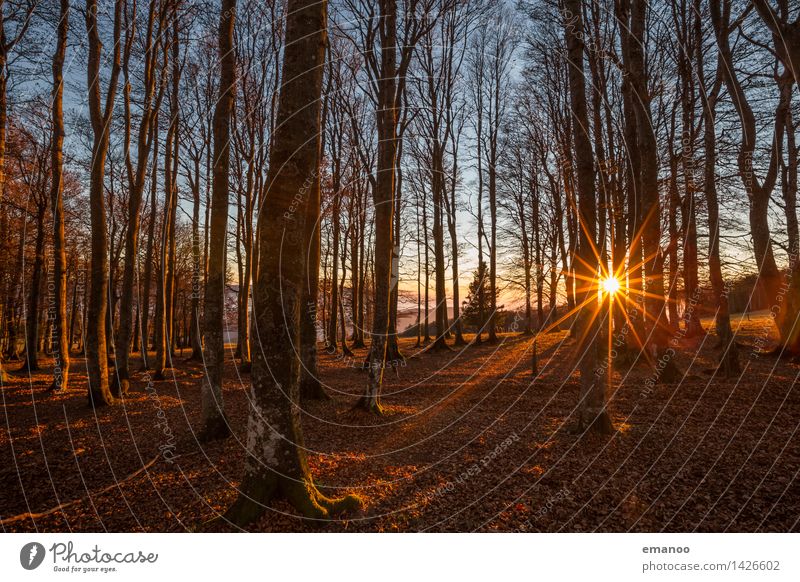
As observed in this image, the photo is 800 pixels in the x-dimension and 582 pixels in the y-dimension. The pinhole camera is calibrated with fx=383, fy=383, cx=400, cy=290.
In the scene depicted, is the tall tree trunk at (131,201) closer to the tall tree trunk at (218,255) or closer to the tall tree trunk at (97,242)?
the tall tree trunk at (97,242)

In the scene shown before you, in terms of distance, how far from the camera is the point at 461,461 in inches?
249

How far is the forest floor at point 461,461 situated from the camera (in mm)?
4602

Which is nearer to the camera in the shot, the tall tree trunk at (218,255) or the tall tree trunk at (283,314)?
the tall tree trunk at (283,314)

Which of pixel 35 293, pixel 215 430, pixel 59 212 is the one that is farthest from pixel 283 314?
pixel 35 293

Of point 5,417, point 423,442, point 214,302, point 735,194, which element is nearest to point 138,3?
point 214,302

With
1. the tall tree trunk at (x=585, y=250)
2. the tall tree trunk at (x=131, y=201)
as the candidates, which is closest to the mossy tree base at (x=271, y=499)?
the tall tree trunk at (x=585, y=250)

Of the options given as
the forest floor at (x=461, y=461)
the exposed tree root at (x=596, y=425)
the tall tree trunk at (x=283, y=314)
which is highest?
the tall tree trunk at (x=283, y=314)

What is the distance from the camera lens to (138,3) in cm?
1237

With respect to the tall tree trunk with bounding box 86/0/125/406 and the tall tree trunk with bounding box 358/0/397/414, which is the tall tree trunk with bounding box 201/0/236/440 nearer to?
the tall tree trunk with bounding box 358/0/397/414

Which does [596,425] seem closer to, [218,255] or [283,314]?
[283,314]

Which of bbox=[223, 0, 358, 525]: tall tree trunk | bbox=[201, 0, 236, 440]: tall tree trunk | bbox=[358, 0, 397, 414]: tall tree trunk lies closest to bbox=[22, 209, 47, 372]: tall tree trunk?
bbox=[201, 0, 236, 440]: tall tree trunk

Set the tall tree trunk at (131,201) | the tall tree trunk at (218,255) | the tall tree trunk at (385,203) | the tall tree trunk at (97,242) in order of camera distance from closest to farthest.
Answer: the tall tree trunk at (218,255) < the tall tree trunk at (385,203) < the tall tree trunk at (97,242) < the tall tree trunk at (131,201)

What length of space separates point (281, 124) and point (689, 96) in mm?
17873

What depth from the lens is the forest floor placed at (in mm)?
4602
